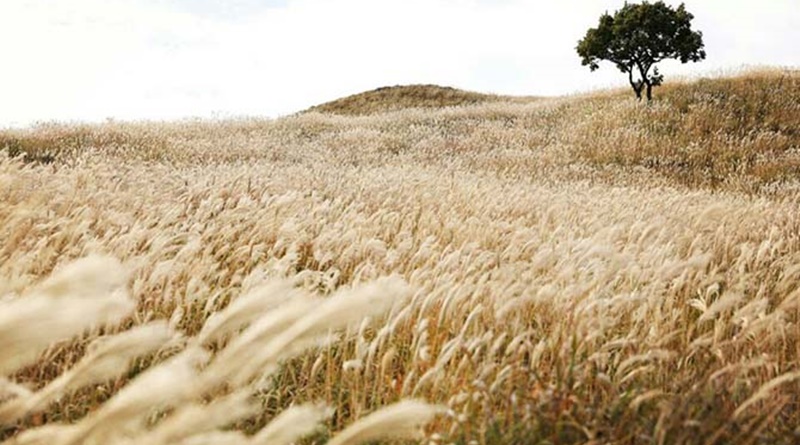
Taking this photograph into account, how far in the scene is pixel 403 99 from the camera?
4419 centimetres

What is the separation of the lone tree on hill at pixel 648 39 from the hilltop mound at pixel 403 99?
1314 centimetres

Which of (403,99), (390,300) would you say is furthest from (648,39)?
(390,300)

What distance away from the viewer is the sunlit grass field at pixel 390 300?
4.39 ft

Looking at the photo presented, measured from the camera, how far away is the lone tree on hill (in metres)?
28.9

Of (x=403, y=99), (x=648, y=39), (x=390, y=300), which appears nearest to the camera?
(x=390, y=300)

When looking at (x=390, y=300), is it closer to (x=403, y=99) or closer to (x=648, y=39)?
(x=648, y=39)

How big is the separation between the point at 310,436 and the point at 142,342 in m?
1.69

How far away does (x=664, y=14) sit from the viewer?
29109 millimetres

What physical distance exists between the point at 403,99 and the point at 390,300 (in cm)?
4332

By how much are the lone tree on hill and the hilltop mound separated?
43.1 feet

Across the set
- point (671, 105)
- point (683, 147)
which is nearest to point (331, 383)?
point (683, 147)

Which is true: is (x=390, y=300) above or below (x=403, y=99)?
below

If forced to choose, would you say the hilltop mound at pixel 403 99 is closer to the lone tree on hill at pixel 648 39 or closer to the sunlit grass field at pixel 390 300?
the lone tree on hill at pixel 648 39

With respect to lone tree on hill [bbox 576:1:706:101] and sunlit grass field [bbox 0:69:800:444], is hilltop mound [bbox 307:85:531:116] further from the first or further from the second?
sunlit grass field [bbox 0:69:800:444]
